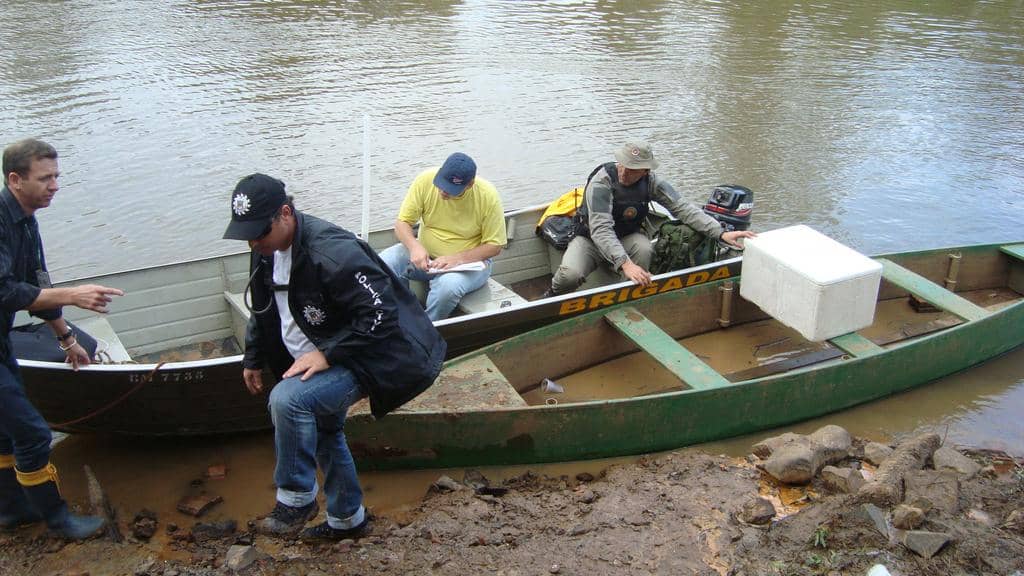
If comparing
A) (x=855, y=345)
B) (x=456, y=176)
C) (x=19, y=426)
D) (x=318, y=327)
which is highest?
(x=456, y=176)

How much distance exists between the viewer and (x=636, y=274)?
6.34 metres

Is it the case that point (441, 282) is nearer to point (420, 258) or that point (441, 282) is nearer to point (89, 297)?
point (420, 258)

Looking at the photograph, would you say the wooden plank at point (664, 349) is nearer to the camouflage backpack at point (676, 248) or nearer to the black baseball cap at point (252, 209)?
the camouflage backpack at point (676, 248)

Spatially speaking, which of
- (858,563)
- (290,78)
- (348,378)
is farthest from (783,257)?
(290,78)

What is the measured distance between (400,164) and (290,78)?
439 centimetres

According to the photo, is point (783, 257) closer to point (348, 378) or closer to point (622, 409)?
point (622, 409)

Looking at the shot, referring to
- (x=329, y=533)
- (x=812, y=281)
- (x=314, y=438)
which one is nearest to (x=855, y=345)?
(x=812, y=281)

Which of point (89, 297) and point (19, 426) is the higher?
point (89, 297)

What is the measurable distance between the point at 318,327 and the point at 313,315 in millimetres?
68

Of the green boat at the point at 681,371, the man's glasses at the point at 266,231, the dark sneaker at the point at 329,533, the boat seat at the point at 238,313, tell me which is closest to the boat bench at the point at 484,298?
the green boat at the point at 681,371

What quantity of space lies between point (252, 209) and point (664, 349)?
3.53 meters

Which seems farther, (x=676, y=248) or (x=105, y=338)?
(x=676, y=248)

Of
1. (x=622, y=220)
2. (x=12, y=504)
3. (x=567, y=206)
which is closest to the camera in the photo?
(x=12, y=504)

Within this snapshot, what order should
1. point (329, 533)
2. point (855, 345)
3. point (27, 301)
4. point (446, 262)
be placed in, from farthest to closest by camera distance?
point (446, 262), point (855, 345), point (329, 533), point (27, 301)
